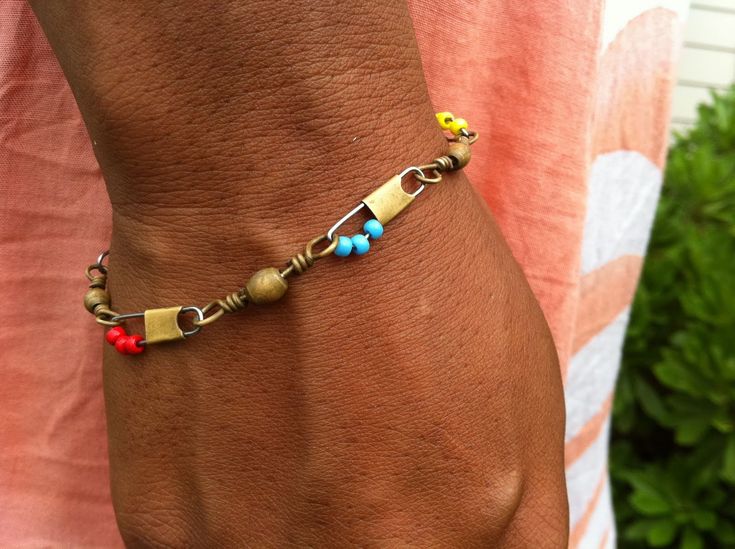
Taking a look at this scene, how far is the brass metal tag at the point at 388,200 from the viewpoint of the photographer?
58 centimetres

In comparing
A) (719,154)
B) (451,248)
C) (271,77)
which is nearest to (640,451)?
(719,154)

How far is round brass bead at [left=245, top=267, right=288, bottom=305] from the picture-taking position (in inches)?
22.2

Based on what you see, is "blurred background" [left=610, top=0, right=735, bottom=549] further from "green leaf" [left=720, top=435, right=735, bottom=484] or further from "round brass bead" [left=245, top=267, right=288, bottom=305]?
"round brass bead" [left=245, top=267, right=288, bottom=305]

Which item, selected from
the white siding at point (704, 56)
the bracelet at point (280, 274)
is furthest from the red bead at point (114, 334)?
the white siding at point (704, 56)

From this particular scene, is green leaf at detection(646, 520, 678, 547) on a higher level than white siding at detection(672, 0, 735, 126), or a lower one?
lower

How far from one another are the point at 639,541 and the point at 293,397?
67.1 inches

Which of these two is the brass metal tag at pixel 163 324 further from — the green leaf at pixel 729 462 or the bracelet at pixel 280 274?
the green leaf at pixel 729 462

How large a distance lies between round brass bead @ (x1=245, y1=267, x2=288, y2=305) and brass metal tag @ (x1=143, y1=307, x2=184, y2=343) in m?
0.07

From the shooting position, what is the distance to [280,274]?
0.57m

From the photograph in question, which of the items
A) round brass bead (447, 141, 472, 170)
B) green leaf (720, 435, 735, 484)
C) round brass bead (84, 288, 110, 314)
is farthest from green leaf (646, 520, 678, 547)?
round brass bead (84, 288, 110, 314)

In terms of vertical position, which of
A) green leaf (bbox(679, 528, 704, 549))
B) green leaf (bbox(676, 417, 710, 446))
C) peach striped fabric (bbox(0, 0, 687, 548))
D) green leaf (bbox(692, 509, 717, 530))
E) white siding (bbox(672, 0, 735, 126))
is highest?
peach striped fabric (bbox(0, 0, 687, 548))

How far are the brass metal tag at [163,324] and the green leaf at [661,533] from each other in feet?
4.89

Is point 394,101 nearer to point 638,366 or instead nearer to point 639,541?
point 638,366

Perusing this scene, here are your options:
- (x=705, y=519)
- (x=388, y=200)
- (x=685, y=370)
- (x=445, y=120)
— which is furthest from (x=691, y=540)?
(x=388, y=200)
